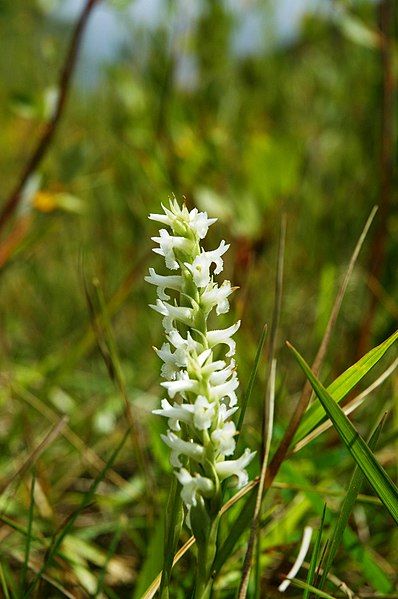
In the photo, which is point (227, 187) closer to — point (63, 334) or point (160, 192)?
point (160, 192)

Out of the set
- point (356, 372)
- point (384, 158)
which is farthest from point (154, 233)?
point (356, 372)

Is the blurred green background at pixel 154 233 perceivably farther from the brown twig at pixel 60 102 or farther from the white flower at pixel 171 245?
the white flower at pixel 171 245

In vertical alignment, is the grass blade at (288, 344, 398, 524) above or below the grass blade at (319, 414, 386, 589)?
above

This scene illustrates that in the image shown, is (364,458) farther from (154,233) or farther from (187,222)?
(154,233)

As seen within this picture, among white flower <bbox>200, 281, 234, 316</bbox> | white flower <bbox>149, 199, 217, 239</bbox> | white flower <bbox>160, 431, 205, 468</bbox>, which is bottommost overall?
white flower <bbox>160, 431, 205, 468</bbox>

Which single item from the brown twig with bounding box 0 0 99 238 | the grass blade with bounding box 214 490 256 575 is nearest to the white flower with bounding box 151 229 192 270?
the grass blade with bounding box 214 490 256 575

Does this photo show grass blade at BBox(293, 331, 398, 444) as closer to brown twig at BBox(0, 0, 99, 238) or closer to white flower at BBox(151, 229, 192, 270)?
white flower at BBox(151, 229, 192, 270)

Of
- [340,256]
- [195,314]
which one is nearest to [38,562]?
[195,314]
